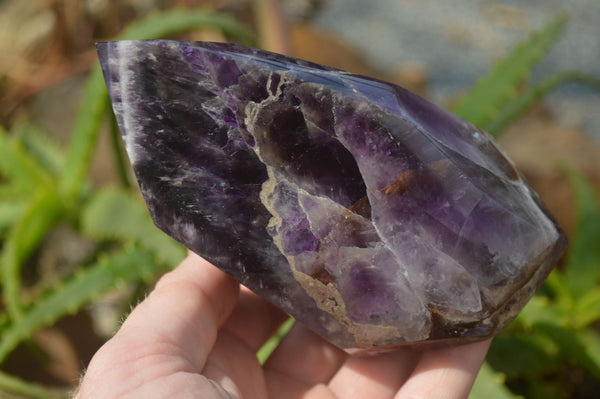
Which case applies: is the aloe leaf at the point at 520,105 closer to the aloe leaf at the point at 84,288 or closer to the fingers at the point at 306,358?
the fingers at the point at 306,358

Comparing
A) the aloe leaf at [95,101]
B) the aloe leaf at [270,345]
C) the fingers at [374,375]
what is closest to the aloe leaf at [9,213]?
the aloe leaf at [95,101]

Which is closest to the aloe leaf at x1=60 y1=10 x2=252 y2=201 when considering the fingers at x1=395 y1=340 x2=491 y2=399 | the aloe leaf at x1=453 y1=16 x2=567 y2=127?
the aloe leaf at x1=453 y1=16 x2=567 y2=127

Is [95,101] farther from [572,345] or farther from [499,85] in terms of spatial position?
[572,345]

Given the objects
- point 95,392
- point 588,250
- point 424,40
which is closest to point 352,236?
point 95,392

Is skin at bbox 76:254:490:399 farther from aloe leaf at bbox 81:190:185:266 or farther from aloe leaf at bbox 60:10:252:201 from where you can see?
aloe leaf at bbox 60:10:252:201

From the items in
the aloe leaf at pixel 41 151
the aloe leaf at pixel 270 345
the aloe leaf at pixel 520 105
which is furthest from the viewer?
the aloe leaf at pixel 41 151

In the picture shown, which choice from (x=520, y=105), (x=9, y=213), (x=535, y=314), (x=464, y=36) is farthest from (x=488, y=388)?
(x=464, y=36)
